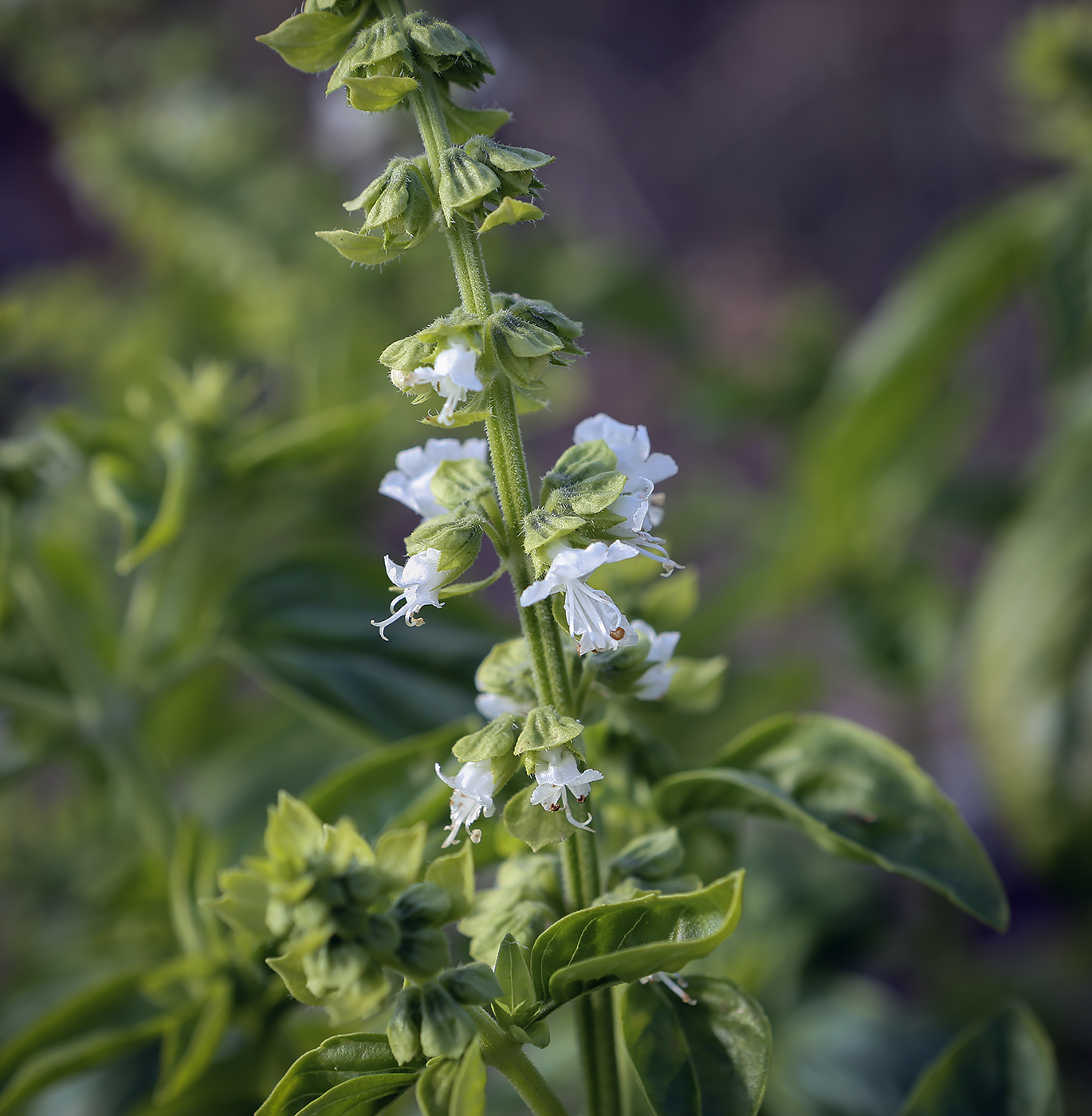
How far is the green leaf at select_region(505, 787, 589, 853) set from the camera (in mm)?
435

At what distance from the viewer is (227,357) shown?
1389mm

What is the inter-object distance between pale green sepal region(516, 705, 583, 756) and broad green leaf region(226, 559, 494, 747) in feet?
0.98

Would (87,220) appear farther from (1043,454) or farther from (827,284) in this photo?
(1043,454)

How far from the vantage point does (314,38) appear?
44 cm

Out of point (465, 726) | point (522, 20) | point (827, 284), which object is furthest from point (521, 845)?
point (522, 20)

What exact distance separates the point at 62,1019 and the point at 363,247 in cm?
53

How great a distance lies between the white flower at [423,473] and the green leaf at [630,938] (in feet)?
0.61

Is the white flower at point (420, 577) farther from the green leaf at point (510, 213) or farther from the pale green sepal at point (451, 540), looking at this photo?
the green leaf at point (510, 213)

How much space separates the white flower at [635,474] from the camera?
432 millimetres

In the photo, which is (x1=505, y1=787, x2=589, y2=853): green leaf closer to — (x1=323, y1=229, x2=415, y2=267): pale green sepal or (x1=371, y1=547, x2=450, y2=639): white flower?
(x1=371, y1=547, x2=450, y2=639): white flower

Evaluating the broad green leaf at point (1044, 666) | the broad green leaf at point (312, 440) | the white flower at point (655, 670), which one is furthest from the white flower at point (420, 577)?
the broad green leaf at point (1044, 666)

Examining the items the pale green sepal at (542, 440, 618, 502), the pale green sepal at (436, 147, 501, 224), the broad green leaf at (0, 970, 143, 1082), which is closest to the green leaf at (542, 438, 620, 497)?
the pale green sepal at (542, 440, 618, 502)

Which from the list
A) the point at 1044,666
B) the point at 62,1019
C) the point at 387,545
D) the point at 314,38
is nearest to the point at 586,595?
the point at 314,38

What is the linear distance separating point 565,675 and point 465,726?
0.16 m
